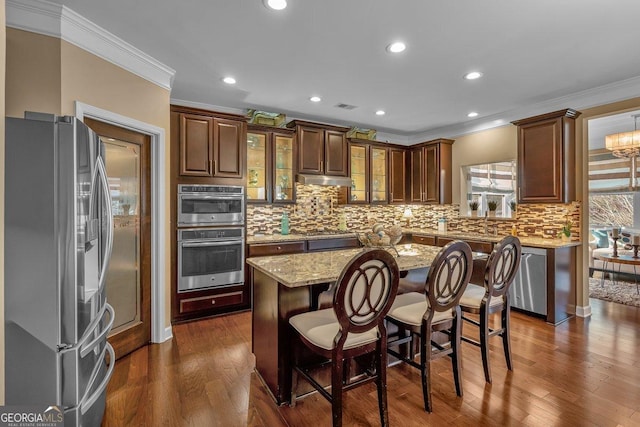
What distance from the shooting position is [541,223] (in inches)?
173

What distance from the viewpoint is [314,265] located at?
2395 millimetres

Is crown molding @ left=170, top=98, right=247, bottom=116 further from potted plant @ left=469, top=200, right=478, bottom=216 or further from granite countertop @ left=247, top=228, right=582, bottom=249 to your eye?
potted plant @ left=469, top=200, right=478, bottom=216

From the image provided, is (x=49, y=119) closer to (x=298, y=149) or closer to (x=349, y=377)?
(x=349, y=377)

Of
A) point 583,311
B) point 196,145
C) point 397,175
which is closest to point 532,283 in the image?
point 583,311

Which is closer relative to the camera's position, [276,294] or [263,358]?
[276,294]

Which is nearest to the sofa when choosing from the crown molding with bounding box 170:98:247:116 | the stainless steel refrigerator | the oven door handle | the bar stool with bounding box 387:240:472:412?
the bar stool with bounding box 387:240:472:412

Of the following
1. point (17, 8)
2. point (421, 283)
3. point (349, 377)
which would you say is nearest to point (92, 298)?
point (349, 377)

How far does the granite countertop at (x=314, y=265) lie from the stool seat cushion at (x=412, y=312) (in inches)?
11.1

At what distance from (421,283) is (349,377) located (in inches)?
40.5

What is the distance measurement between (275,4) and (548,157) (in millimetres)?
3701

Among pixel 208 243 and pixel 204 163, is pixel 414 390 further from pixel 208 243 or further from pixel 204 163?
pixel 204 163

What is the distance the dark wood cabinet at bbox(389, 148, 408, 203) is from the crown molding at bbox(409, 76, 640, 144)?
2.49 feet

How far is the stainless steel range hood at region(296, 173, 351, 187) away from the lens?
4672mm

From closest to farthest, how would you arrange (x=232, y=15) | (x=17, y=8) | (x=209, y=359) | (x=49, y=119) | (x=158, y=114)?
1. (x=49, y=119)
2. (x=17, y=8)
3. (x=232, y=15)
4. (x=209, y=359)
5. (x=158, y=114)
